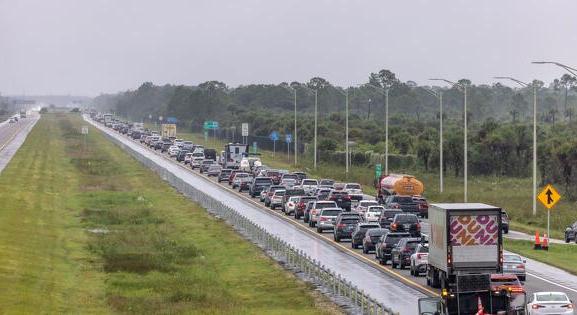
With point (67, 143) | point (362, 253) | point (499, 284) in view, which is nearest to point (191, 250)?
point (362, 253)

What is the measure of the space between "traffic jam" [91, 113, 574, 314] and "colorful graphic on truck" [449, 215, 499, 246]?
0.03 metres

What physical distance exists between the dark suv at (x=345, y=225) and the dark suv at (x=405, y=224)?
1924 millimetres

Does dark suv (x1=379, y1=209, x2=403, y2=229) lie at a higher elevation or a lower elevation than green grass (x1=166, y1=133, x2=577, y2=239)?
higher

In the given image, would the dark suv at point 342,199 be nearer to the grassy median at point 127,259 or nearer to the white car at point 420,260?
the grassy median at point 127,259

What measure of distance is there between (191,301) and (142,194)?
5852 centimetres

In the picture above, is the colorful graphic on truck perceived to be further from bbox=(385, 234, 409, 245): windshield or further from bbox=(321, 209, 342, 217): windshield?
bbox=(321, 209, 342, 217): windshield

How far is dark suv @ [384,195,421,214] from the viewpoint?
7662cm

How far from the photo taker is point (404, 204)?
7756cm

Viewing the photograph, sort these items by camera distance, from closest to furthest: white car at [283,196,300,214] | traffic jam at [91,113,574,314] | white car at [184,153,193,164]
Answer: traffic jam at [91,113,574,314] < white car at [283,196,300,214] < white car at [184,153,193,164]

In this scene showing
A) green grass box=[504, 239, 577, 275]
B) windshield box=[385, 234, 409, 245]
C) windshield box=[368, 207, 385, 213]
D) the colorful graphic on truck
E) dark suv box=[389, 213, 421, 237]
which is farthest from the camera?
→ windshield box=[368, 207, 385, 213]

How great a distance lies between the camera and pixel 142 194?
98.7 metres

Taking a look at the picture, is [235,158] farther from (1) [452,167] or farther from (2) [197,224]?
(2) [197,224]

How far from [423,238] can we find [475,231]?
1176cm

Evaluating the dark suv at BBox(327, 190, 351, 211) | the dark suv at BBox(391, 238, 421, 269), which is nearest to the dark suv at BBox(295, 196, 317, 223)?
the dark suv at BBox(327, 190, 351, 211)
